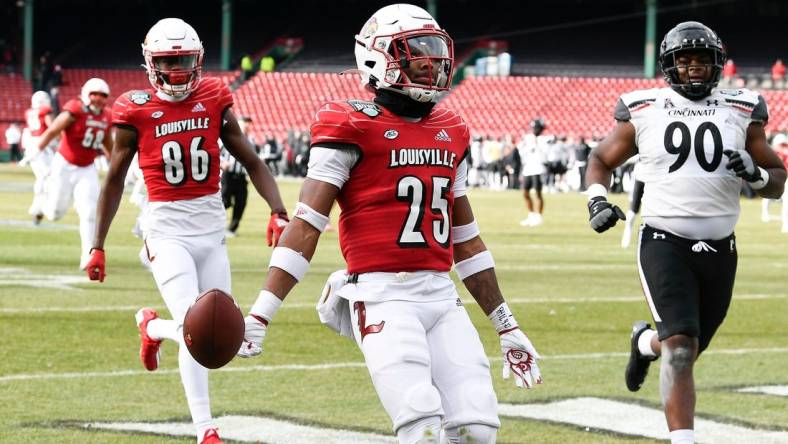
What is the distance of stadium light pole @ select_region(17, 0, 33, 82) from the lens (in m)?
52.5

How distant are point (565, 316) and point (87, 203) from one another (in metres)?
5.14

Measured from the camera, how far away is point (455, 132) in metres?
5.10

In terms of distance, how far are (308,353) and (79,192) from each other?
5615mm

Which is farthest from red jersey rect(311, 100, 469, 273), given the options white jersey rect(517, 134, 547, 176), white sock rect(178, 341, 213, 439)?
white jersey rect(517, 134, 547, 176)

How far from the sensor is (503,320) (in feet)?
16.9

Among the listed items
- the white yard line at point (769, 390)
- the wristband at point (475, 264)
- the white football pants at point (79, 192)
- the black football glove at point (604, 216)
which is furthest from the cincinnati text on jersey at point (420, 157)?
the white football pants at point (79, 192)

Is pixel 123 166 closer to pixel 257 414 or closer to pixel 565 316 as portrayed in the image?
pixel 257 414

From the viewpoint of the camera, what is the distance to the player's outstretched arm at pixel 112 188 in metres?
7.25

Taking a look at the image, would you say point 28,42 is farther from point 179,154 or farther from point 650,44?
point 179,154

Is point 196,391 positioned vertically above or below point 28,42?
above

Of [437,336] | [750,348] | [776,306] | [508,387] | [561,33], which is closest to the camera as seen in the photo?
[437,336]

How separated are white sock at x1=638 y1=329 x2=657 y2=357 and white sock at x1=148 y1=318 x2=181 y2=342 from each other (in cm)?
225

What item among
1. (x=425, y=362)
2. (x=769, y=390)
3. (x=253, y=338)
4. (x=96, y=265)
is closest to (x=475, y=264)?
(x=425, y=362)

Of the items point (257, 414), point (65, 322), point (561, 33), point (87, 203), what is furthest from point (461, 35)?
point (257, 414)
